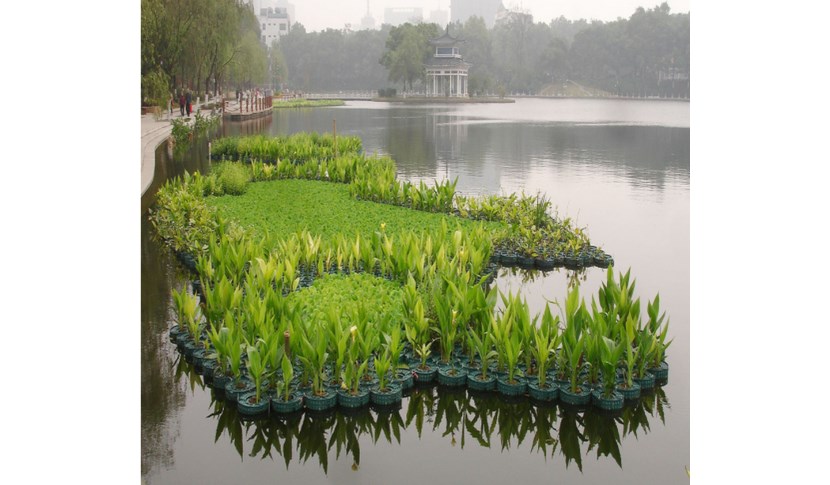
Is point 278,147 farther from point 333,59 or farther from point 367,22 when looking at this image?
point 367,22

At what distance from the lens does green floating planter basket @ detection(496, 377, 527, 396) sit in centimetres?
409

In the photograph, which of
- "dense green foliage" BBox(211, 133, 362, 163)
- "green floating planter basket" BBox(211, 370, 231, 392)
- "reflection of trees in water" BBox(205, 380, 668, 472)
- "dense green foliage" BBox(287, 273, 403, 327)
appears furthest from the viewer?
"dense green foliage" BBox(211, 133, 362, 163)

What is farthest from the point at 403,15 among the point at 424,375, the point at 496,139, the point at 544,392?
the point at 544,392

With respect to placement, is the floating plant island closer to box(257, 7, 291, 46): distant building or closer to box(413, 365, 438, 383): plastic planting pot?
box(413, 365, 438, 383): plastic planting pot

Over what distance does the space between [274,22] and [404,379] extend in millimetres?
2448

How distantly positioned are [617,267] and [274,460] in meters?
3.41

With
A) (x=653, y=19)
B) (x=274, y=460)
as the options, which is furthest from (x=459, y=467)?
(x=653, y=19)

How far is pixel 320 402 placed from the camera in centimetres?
391

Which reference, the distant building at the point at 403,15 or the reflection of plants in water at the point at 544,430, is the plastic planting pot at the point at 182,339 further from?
the distant building at the point at 403,15

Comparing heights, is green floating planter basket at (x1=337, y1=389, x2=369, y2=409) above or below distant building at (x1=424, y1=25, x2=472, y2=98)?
below

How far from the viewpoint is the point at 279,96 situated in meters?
5.89

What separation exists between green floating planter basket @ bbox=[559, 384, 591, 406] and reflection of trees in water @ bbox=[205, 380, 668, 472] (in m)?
0.04

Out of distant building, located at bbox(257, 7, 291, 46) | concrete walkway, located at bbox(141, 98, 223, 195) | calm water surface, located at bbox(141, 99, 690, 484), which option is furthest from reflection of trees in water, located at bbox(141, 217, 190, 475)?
distant building, located at bbox(257, 7, 291, 46)
